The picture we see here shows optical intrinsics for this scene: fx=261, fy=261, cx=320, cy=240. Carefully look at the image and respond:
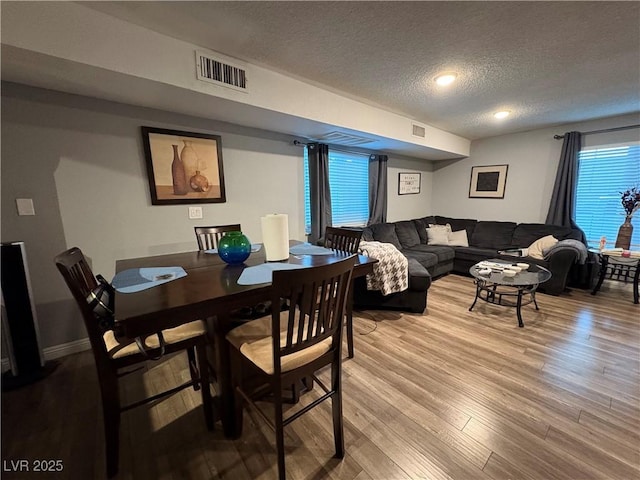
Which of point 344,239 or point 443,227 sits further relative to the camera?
point 443,227

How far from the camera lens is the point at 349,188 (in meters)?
4.32

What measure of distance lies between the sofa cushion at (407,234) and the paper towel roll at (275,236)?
3184mm

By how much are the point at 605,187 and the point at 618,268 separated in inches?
46.8

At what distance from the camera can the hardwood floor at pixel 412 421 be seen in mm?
1282

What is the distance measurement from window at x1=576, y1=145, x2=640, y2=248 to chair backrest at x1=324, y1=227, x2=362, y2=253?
409 cm

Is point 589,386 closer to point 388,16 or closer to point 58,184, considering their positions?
point 388,16

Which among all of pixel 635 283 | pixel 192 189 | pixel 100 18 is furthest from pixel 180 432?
pixel 635 283

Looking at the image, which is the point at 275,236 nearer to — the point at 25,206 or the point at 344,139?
the point at 25,206

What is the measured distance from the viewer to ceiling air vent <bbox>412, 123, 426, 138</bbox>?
12.1ft

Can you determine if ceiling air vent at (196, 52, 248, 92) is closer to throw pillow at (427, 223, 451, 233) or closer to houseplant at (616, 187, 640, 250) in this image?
throw pillow at (427, 223, 451, 233)

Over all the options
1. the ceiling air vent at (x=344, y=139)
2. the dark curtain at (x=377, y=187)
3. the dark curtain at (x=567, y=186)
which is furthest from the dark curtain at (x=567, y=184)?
the ceiling air vent at (x=344, y=139)

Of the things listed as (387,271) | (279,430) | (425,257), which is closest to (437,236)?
(425,257)

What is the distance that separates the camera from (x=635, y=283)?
3.14 metres

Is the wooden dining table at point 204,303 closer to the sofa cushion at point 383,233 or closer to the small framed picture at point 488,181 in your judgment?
the sofa cushion at point 383,233
